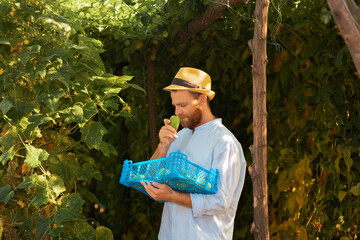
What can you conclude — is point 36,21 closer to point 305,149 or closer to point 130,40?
point 130,40

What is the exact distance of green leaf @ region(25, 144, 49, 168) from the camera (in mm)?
2352

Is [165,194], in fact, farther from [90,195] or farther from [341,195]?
[341,195]

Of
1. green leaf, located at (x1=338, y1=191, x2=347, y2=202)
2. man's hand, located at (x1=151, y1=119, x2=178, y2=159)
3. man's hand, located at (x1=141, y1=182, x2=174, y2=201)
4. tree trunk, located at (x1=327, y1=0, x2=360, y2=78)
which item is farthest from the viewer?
green leaf, located at (x1=338, y1=191, x2=347, y2=202)

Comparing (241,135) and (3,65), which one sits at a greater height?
(3,65)

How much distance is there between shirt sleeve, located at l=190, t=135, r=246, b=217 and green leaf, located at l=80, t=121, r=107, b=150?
0.52 meters

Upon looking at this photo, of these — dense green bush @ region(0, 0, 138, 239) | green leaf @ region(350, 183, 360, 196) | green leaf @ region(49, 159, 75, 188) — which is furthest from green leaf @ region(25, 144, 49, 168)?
green leaf @ region(350, 183, 360, 196)

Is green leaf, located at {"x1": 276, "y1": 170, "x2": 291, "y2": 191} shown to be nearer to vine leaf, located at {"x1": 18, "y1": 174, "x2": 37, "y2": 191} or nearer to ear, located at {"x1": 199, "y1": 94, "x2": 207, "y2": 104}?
ear, located at {"x1": 199, "y1": 94, "x2": 207, "y2": 104}

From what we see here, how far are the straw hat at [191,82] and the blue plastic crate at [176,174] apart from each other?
0.34 metres

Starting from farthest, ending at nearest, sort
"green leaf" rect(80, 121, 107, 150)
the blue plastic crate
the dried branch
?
1. the dried branch
2. "green leaf" rect(80, 121, 107, 150)
3. the blue plastic crate

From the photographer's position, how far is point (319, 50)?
3213 millimetres

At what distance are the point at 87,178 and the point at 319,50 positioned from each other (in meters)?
1.45

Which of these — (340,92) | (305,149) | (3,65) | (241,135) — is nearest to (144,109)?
(241,135)

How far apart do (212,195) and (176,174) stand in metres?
0.22

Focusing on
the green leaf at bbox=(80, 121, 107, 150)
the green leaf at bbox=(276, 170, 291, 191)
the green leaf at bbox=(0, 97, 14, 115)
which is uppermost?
the green leaf at bbox=(0, 97, 14, 115)
